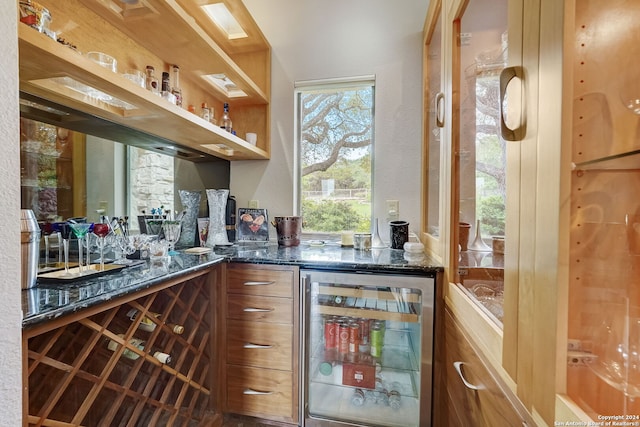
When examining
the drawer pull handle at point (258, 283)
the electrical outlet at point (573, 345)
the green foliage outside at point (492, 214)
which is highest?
the green foliage outside at point (492, 214)

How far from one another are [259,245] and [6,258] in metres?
1.41


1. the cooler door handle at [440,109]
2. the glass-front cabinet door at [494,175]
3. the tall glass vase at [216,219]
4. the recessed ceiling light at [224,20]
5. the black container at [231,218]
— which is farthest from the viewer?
the black container at [231,218]

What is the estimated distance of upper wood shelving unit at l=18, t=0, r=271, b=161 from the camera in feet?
2.88

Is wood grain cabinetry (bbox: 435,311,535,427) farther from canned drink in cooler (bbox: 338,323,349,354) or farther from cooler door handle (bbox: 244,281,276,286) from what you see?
cooler door handle (bbox: 244,281,276,286)

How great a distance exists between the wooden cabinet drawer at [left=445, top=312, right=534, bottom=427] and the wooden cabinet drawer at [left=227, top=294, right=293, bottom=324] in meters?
0.74

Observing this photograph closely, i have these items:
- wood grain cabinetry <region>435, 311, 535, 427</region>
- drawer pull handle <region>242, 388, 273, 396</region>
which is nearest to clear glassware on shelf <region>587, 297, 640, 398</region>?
wood grain cabinetry <region>435, 311, 535, 427</region>

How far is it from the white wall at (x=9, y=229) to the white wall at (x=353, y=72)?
160 centimetres

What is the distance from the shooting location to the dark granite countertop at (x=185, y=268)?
76cm

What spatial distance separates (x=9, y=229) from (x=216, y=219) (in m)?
1.34

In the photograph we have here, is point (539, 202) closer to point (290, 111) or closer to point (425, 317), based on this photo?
point (425, 317)

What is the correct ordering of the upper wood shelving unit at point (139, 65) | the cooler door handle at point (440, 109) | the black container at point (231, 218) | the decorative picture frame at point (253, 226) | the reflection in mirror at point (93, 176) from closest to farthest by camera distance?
the upper wood shelving unit at point (139, 65) → the reflection in mirror at point (93, 176) → the cooler door handle at point (440, 109) → the decorative picture frame at point (253, 226) → the black container at point (231, 218)

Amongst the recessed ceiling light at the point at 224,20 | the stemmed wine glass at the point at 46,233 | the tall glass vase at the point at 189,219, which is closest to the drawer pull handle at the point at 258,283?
the tall glass vase at the point at 189,219

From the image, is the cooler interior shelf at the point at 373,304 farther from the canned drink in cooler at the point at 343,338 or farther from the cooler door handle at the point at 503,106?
the cooler door handle at the point at 503,106

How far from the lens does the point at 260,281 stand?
147cm
